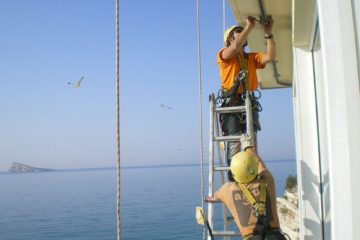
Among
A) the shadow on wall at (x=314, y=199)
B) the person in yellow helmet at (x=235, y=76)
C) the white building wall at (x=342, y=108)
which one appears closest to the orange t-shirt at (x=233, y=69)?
the person in yellow helmet at (x=235, y=76)

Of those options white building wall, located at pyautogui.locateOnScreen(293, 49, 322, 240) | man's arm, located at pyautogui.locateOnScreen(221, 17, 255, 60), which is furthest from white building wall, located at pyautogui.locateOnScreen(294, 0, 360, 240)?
man's arm, located at pyautogui.locateOnScreen(221, 17, 255, 60)

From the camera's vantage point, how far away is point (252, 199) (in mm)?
3213

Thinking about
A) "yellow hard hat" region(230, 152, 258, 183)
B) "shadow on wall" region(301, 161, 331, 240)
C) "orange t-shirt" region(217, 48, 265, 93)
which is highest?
"orange t-shirt" region(217, 48, 265, 93)

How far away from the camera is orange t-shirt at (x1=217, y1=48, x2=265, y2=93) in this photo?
15.6 feet

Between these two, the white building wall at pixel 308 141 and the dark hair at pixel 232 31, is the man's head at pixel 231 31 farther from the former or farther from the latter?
the white building wall at pixel 308 141

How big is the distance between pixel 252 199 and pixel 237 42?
1.94m

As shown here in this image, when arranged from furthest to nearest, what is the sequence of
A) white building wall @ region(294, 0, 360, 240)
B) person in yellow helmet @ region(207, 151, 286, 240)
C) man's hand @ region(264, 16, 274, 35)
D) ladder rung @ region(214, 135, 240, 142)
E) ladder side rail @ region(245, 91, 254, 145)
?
1. man's hand @ region(264, 16, 274, 35)
2. ladder rung @ region(214, 135, 240, 142)
3. ladder side rail @ region(245, 91, 254, 145)
4. person in yellow helmet @ region(207, 151, 286, 240)
5. white building wall @ region(294, 0, 360, 240)

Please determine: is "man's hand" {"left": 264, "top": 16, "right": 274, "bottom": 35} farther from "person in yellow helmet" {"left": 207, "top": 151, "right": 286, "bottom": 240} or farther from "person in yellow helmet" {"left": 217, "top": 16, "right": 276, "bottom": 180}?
"person in yellow helmet" {"left": 207, "top": 151, "right": 286, "bottom": 240}

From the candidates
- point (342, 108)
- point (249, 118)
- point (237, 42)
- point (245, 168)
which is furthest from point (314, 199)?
point (342, 108)

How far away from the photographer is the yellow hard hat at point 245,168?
10.5 ft

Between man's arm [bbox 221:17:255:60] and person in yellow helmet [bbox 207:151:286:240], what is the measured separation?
5.21 ft

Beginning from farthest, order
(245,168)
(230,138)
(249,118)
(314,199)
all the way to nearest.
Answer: (230,138) → (249,118) → (314,199) → (245,168)

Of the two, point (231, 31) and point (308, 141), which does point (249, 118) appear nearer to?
point (308, 141)

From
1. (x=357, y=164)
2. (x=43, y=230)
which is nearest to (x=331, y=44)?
(x=357, y=164)
